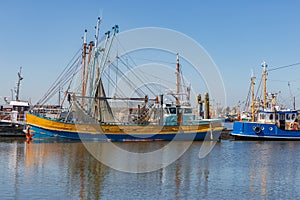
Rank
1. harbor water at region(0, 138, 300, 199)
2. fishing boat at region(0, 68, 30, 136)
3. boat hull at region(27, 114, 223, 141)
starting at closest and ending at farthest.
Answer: harbor water at region(0, 138, 300, 199)
boat hull at region(27, 114, 223, 141)
fishing boat at region(0, 68, 30, 136)

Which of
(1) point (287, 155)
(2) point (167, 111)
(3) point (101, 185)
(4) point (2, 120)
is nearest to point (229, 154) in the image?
(1) point (287, 155)

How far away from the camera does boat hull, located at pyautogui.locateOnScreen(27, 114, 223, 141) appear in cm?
4094

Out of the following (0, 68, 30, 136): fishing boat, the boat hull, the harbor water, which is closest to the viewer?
the harbor water

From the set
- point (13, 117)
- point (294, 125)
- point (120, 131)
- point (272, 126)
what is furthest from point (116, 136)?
point (294, 125)

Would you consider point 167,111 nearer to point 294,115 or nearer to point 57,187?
point 294,115

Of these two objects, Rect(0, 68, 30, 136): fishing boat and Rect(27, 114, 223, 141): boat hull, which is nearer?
Rect(27, 114, 223, 141): boat hull

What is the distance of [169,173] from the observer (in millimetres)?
23000

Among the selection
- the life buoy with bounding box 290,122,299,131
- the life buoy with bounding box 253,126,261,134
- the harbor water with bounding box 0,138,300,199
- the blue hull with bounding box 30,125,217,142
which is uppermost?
the life buoy with bounding box 290,122,299,131

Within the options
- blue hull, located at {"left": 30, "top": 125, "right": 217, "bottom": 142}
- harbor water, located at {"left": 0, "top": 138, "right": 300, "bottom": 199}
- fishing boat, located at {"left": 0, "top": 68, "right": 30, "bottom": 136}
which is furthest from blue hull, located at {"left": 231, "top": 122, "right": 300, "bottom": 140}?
fishing boat, located at {"left": 0, "top": 68, "right": 30, "bottom": 136}

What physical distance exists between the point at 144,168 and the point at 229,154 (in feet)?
37.4

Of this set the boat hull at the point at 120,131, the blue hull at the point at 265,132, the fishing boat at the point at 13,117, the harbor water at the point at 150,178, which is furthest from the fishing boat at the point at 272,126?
the fishing boat at the point at 13,117

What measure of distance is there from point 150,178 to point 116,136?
21838 mm

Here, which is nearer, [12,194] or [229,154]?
[12,194]

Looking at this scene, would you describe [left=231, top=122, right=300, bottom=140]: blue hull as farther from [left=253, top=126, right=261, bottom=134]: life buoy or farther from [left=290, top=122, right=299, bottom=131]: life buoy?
[left=290, top=122, right=299, bottom=131]: life buoy
